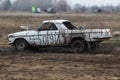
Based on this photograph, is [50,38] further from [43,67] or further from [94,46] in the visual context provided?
[43,67]

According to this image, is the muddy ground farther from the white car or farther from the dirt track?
the white car

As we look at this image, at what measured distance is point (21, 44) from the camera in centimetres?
2089

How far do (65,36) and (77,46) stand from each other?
79cm

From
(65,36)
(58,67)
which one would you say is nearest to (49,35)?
(65,36)

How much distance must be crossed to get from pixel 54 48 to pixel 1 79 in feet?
31.3

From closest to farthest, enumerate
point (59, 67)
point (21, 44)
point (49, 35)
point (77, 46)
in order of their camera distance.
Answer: point (59, 67), point (77, 46), point (49, 35), point (21, 44)

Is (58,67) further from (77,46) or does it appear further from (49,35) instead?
(49,35)

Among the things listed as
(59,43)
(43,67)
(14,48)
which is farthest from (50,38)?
(43,67)

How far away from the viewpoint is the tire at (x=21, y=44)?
20734mm

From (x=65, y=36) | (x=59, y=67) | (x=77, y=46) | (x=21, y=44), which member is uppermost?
(x=65, y=36)

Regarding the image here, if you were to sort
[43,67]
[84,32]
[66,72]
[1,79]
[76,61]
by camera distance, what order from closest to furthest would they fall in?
[1,79] < [66,72] < [43,67] < [76,61] < [84,32]

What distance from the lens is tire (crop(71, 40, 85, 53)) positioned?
19.5 meters

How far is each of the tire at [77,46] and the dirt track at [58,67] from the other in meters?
1.25

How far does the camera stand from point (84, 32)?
19.3m
